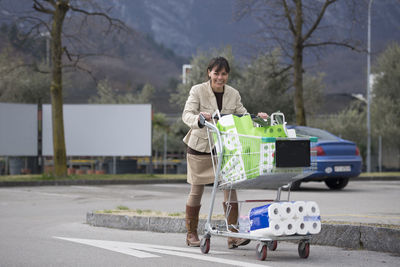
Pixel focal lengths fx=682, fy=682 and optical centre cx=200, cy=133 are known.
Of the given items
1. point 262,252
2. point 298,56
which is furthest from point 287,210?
point 298,56

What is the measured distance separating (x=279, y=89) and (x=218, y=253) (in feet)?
96.6

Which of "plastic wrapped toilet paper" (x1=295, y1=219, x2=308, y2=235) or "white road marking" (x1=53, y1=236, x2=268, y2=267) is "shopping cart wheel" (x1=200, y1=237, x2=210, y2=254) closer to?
"white road marking" (x1=53, y1=236, x2=268, y2=267)

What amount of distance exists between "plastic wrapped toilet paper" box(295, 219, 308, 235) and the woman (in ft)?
3.20

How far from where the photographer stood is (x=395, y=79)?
49219mm

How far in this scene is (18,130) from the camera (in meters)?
26.4

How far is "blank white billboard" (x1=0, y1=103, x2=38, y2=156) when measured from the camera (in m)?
26.3

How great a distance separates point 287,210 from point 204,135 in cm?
140

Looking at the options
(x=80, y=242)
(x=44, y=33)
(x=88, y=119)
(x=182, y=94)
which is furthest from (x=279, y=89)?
(x=80, y=242)

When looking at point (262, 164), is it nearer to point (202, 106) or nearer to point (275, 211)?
point (275, 211)

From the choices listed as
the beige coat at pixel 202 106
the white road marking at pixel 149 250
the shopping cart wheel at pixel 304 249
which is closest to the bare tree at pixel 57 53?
the white road marking at pixel 149 250

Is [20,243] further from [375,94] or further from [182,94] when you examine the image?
Result: [375,94]

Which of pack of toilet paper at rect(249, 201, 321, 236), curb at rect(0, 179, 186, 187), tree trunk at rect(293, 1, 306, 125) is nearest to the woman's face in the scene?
pack of toilet paper at rect(249, 201, 321, 236)

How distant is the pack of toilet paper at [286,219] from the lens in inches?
243

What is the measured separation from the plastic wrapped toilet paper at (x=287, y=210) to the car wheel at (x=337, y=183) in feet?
39.8
